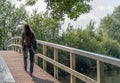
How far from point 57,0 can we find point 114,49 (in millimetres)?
55222

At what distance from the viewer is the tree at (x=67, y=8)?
1071 centimetres

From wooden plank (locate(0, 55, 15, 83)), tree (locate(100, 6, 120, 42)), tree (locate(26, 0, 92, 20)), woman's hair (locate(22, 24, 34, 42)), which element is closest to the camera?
wooden plank (locate(0, 55, 15, 83))

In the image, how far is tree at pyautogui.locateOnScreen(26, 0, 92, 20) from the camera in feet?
35.1

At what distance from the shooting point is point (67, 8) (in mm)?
10867

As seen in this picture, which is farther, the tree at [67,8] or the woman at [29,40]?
the tree at [67,8]

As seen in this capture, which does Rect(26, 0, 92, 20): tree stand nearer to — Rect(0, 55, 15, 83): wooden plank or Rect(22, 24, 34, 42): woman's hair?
Rect(22, 24, 34, 42): woman's hair

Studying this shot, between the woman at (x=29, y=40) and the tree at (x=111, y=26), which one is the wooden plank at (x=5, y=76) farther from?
the tree at (x=111, y=26)

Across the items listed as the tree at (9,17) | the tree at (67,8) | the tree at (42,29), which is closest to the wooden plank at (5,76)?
the tree at (67,8)

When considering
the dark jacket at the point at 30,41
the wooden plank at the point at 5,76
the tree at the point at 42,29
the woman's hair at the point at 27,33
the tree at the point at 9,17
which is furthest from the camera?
the tree at the point at 9,17

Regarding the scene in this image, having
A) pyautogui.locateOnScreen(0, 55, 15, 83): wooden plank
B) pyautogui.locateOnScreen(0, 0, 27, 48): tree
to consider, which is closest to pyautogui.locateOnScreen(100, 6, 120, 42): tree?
pyautogui.locateOnScreen(0, 0, 27, 48): tree

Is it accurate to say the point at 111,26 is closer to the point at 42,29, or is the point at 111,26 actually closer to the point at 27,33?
the point at 42,29

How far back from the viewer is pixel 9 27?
49.2 meters

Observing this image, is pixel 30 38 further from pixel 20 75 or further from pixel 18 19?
pixel 18 19

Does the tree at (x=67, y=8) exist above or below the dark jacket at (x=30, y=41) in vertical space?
above
